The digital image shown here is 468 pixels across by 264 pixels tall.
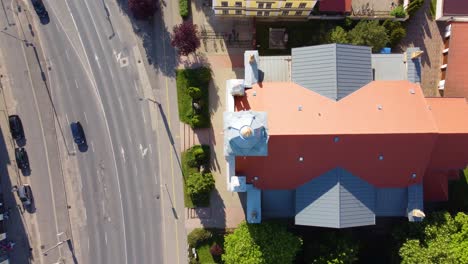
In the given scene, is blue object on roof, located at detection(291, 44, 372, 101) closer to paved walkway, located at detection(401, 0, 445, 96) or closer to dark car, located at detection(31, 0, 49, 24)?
paved walkway, located at detection(401, 0, 445, 96)

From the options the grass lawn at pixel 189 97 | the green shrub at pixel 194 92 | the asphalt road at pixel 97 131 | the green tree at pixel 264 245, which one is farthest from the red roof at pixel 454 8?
the asphalt road at pixel 97 131

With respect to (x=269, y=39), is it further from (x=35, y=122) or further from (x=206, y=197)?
(x=35, y=122)

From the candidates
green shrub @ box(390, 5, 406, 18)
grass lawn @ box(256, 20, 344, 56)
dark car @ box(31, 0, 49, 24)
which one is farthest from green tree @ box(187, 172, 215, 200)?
green shrub @ box(390, 5, 406, 18)

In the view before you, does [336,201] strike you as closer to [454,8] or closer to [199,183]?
[199,183]

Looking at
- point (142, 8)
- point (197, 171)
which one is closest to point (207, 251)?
point (197, 171)

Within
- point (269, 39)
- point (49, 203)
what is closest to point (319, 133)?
point (269, 39)

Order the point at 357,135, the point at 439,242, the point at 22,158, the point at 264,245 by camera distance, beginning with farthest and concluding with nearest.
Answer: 1. the point at 22,158
2. the point at 264,245
3. the point at 439,242
4. the point at 357,135

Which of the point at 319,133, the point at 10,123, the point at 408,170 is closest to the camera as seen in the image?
the point at 319,133
